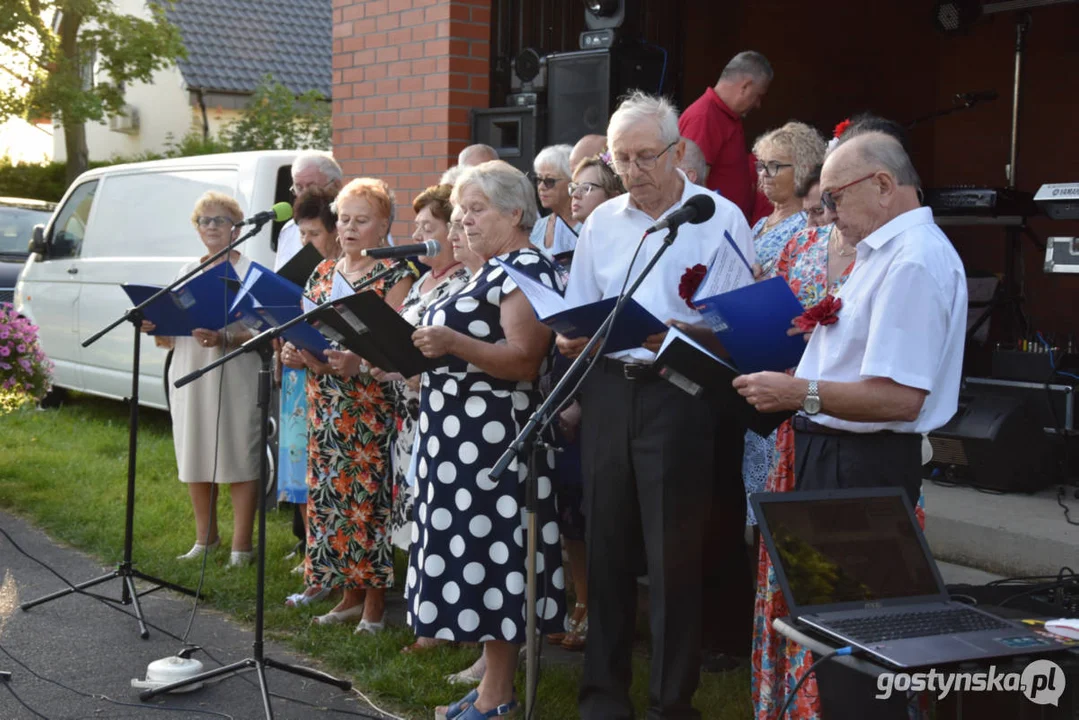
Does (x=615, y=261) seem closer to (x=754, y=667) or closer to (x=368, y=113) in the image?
(x=754, y=667)

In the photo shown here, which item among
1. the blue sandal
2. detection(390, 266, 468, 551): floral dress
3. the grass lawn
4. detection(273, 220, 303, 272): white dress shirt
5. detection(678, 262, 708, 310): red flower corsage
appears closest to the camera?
detection(678, 262, 708, 310): red flower corsage

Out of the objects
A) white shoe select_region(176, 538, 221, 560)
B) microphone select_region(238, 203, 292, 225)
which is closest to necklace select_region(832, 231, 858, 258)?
microphone select_region(238, 203, 292, 225)

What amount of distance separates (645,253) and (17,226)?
11103 millimetres

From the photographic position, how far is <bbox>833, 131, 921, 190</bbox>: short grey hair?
9.94 ft

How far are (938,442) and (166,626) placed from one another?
3674mm

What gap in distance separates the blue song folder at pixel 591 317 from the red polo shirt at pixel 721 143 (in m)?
2.58

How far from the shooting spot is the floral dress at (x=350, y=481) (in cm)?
507

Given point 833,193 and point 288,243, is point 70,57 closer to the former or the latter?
point 288,243

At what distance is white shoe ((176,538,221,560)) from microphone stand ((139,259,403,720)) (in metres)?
1.47

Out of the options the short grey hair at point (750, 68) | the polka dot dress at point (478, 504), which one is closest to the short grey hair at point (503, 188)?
the polka dot dress at point (478, 504)

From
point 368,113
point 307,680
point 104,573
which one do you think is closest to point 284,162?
point 368,113

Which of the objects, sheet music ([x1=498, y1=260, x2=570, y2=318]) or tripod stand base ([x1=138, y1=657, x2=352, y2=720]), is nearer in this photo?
sheet music ([x1=498, y1=260, x2=570, y2=318])

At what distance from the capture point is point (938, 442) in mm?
5891

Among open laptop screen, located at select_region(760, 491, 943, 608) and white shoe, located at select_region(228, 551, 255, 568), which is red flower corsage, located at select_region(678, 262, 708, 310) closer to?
open laptop screen, located at select_region(760, 491, 943, 608)
